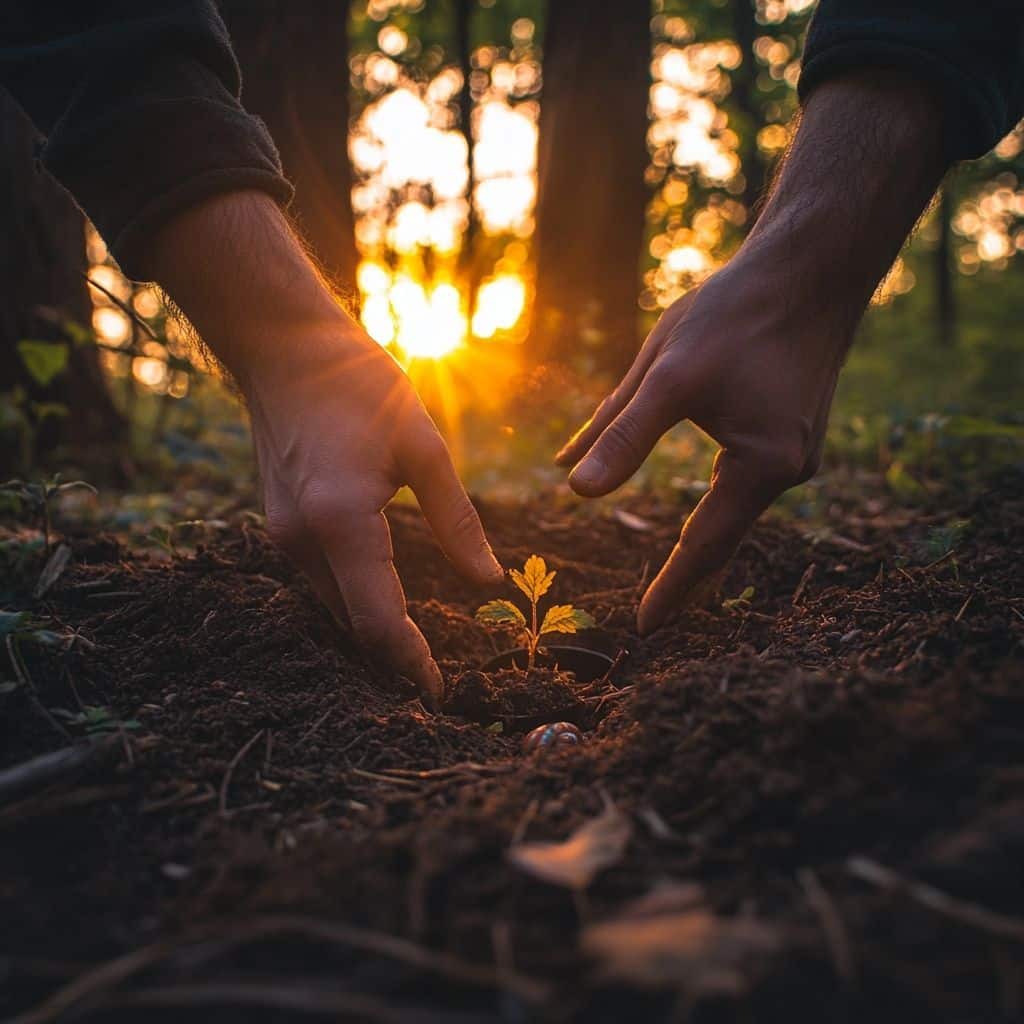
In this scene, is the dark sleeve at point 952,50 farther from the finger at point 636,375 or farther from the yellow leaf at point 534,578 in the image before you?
the yellow leaf at point 534,578

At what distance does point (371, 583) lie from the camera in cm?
184

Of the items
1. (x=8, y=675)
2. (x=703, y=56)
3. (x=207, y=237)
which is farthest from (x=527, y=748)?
(x=703, y=56)

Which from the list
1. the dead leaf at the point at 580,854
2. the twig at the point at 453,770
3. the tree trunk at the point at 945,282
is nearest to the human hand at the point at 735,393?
the twig at the point at 453,770

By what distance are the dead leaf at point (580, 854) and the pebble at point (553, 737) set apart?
1.67 ft

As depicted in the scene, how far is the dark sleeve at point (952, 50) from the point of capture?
5.96ft

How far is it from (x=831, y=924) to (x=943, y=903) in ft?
0.46

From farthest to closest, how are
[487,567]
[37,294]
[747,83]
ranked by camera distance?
[747,83], [37,294], [487,567]

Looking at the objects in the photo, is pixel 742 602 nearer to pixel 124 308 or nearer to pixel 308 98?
pixel 124 308

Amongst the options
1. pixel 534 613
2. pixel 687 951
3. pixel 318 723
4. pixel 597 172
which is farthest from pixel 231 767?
pixel 597 172

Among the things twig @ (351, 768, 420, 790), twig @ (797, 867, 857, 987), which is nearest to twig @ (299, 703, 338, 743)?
twig @ (351, 768, 420, 790)

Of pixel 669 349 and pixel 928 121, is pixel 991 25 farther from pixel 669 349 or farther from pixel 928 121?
pixel 669 349

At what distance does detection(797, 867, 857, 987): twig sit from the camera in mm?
881

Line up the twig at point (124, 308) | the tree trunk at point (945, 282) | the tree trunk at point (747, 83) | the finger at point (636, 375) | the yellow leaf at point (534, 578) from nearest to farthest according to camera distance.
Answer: the finger at point (636, 375), the yellow leaf at point (534, 578), the twig at point (124, 308), the tree trunk at point (747, 83), the tree trunk at point (945, 282)

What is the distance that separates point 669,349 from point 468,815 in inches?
44.1
